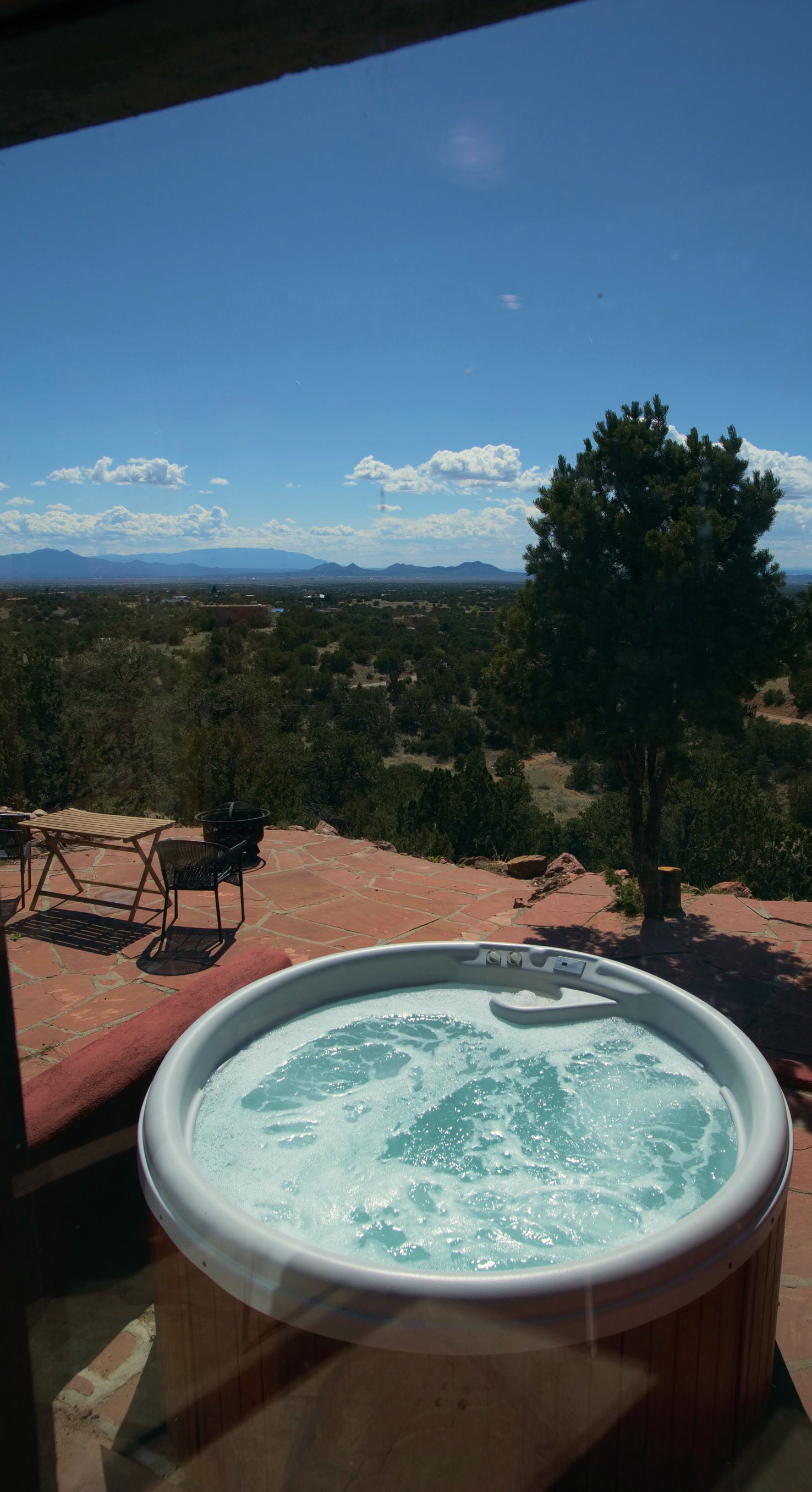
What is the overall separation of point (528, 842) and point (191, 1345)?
915 cm

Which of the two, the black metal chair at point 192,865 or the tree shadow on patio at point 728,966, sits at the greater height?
the black metal chair at point 192,865

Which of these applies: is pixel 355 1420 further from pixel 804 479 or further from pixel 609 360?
pixel 804 479

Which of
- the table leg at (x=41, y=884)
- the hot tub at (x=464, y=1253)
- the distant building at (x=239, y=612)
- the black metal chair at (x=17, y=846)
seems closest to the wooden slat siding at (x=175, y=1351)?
the hot tub at (x=464, y=1253)

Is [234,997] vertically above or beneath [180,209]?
beneath

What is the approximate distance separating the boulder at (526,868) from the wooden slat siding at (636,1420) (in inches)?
248

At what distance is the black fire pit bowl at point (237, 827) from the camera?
727 centimetres

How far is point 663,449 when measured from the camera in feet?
18.1

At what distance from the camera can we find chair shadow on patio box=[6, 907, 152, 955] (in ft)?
17.6

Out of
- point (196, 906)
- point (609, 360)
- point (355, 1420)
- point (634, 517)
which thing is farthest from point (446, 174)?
point (196, 906)

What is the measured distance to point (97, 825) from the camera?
18.6ft

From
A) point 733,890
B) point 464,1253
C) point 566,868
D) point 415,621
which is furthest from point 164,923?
point 415,621

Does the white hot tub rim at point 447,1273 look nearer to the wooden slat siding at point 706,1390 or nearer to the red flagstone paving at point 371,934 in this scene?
the wooden slat siding at point 706,1390

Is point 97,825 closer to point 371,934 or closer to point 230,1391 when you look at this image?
point 371,934

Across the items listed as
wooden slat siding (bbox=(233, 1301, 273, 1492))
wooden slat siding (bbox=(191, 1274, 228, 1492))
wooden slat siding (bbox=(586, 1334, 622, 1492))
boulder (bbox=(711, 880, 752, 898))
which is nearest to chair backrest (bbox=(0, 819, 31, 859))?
wooden slat siding (bbox=(191, 1274, 228, 1492))
